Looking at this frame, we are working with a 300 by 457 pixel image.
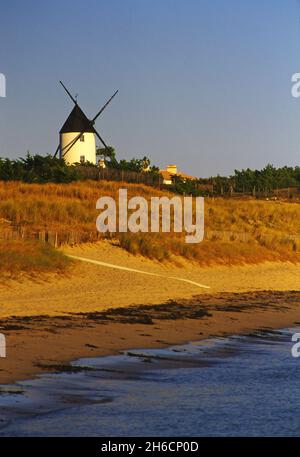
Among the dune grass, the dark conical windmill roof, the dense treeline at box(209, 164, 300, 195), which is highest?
the dark conical windmill roof

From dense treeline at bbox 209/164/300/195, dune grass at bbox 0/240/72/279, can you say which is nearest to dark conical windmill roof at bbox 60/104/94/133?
dense treeline at bbox 209/164/300/195

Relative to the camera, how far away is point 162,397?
34.6 feet

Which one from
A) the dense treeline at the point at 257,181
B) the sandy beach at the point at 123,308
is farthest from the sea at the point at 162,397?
the dense treeline at the point at 257,181

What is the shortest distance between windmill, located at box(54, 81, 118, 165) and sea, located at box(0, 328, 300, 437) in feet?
183

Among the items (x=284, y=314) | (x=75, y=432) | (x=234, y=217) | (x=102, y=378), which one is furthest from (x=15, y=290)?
(x=234, y=217)

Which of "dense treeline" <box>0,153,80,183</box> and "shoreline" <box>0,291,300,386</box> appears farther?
"dense treeline" <box>0,153,80,183</box>

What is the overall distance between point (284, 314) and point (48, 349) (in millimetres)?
7431

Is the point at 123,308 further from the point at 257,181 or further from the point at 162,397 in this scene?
the point at 257,181

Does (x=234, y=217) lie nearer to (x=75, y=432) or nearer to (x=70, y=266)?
(x=70, y=266)

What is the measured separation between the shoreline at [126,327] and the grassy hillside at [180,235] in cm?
452

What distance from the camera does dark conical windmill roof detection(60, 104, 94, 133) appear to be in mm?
70938

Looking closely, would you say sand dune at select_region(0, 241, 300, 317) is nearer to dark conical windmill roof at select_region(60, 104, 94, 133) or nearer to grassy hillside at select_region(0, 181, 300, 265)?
grassy hillside at select_region(0, 181, 300, 265)

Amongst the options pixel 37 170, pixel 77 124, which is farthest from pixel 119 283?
pixel 77 124

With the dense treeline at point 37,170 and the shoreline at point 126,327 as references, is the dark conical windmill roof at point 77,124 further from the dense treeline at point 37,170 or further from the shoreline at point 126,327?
the shoreline at point 126,327
